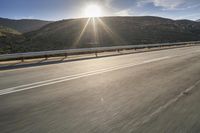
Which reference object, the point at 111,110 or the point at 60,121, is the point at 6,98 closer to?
the point at 60,121

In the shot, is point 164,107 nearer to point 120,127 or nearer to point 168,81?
point 120,127

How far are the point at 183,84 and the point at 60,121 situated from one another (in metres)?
4.99

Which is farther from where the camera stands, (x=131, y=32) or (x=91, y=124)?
(x=131, y=32)

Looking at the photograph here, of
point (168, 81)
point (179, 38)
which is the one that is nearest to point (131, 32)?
point (179, 38)

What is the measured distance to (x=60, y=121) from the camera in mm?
3818

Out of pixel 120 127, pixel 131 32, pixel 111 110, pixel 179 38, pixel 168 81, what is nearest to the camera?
pixel 120 127

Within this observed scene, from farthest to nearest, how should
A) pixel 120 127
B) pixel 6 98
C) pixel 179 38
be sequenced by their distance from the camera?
1. pixel 179 38
2. pixel 6 98
3. pixel 120 127

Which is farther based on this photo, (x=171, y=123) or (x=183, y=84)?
(x=183, y=84)

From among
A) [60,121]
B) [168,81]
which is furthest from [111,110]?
[168,81]

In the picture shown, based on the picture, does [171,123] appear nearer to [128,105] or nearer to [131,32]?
[128,105]

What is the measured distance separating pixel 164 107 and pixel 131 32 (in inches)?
3134

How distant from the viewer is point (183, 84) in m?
7.09

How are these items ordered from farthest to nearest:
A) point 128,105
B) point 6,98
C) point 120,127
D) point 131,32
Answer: point 131,32
point 6,98
point 128,105
point 120,127

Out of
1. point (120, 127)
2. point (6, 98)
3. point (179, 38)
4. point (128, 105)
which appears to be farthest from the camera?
point (179, 38)
